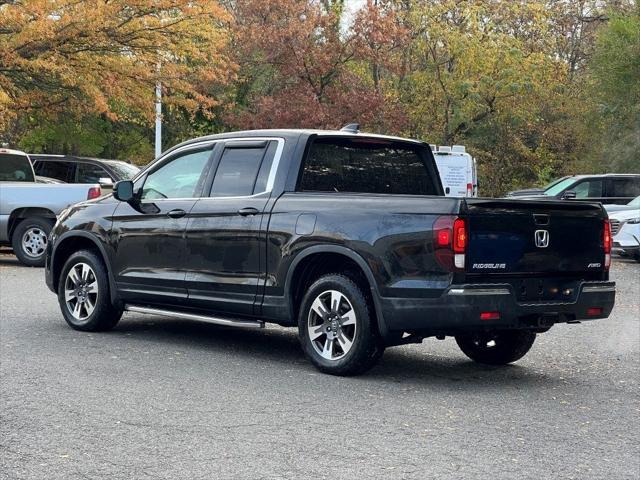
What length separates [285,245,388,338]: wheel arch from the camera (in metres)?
8.10

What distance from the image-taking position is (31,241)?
18531 mm

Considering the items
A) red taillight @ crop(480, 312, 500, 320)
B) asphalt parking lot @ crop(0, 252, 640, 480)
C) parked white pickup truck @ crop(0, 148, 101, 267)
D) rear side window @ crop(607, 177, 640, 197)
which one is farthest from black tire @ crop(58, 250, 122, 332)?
rear side window @ crop(607, 177, 640, 197)

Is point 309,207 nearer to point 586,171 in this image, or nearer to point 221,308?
point 221,308

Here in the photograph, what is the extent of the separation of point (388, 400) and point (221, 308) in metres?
2.20

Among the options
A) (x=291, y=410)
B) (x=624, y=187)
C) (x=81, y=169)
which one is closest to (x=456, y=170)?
(x=624, y=187)

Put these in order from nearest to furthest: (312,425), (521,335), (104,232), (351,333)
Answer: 1. (312,425)
2. (351,333)
3. (521,335)
4. (104,232)

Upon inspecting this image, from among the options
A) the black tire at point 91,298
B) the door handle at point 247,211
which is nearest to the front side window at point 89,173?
the black tire at point 91,298

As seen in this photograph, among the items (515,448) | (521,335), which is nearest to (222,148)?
(521,335)

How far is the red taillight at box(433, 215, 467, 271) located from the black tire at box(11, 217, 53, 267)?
1192 cm

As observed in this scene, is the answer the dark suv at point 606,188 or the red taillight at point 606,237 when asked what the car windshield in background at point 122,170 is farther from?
the red taillight at point 606,237

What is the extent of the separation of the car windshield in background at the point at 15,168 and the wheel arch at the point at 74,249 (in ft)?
28.9

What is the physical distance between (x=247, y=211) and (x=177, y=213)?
88 cm

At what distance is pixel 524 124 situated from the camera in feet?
143

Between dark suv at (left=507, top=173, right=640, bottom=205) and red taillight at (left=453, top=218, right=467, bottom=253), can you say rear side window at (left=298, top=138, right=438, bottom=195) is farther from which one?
dark suv at (left=507, top=173, right=640, bottom=205)
